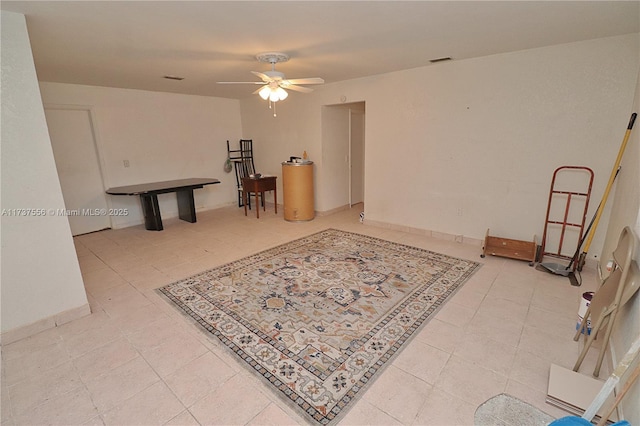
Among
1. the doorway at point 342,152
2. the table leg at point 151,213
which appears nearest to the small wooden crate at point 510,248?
the doorway at point 342,152

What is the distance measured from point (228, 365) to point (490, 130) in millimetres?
3836

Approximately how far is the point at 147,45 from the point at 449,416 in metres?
3.86

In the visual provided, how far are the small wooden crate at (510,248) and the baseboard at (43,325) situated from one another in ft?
14.0

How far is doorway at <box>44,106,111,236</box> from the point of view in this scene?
4.52m

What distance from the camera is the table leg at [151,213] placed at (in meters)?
4.96

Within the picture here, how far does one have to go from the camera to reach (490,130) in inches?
145

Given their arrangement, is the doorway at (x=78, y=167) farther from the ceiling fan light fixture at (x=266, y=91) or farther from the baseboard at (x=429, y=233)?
the baseboard at (x=429, y=233)

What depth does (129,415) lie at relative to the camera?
5.38 feet

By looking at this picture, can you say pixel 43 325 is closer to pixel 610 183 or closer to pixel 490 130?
pixel 490 130

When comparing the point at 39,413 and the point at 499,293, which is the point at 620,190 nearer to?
the point at 499,293

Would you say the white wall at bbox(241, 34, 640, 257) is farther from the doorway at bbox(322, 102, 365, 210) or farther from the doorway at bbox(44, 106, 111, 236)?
the doorway at bbox(44, 106, 111, 236)

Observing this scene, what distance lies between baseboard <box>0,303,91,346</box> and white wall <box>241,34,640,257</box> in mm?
3995

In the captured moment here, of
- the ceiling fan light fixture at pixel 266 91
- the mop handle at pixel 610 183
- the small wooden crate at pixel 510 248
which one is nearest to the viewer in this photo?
the mop handle at pixel 610 183

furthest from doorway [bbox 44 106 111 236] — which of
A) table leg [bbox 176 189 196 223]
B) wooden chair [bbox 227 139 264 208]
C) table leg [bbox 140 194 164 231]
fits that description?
wooden chair [bbox 227 139 264 208]
